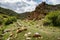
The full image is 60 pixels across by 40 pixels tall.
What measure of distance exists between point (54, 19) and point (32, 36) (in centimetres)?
616

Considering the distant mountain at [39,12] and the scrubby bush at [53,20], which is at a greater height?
the scrubby bush at [53,20]

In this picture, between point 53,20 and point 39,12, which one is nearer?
point 53,20

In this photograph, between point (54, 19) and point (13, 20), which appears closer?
point (54, 19)

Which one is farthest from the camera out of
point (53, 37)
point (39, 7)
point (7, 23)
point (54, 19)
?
point (39, 7)

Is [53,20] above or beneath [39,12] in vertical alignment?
above

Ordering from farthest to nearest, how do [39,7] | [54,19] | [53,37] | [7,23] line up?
[39,7]
[7,23]
[54,19]
[53,37]

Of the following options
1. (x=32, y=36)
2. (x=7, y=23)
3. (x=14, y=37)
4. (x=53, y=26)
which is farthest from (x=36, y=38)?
(x=7, y=23)

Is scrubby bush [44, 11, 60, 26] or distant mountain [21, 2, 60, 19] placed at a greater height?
scrubby bush [44, 11, 60, 26]

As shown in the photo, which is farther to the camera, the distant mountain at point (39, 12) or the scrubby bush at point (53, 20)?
the distant mountain at point (39, 12)

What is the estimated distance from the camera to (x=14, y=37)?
21.1 m

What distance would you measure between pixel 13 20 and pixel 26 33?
43.8 ft

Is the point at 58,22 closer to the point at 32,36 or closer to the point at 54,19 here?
the point at 54,19

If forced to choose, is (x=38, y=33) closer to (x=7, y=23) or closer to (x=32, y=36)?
(x=32, y=36)

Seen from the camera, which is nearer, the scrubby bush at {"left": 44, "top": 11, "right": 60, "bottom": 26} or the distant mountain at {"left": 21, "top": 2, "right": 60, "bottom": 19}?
the scrubby bush at {"left": 44, "top": 11, "right": 60, "bottom": 26}
